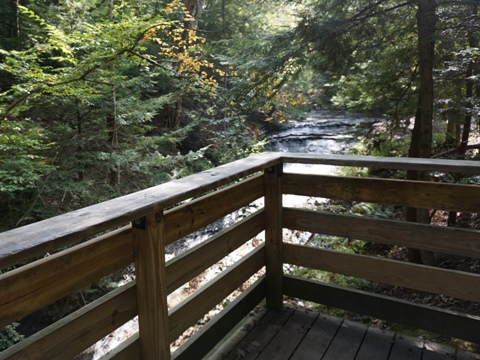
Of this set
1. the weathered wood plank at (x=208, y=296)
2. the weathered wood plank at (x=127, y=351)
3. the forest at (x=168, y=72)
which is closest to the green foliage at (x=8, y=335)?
the forest at (x=168, y=72)

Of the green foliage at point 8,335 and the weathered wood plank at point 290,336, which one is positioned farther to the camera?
the green foliage at point 8,335

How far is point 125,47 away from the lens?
5.84m

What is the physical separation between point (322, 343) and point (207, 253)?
3.50 ft

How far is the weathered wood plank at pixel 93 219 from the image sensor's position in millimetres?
1091

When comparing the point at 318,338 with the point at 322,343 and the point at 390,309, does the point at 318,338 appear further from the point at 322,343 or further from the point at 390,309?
the point at 390,309

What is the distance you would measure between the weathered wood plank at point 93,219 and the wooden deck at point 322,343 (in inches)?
46.2

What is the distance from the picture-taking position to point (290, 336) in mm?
2637

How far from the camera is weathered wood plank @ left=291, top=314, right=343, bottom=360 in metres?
2.43

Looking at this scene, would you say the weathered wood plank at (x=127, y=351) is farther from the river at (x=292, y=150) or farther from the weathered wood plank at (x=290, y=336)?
the river at (x=292, y=150)

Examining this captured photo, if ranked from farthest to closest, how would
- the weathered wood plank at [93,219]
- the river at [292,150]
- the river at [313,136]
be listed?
the river at [313,136], the river at [292,150], the weathered wood plank at [93,219]

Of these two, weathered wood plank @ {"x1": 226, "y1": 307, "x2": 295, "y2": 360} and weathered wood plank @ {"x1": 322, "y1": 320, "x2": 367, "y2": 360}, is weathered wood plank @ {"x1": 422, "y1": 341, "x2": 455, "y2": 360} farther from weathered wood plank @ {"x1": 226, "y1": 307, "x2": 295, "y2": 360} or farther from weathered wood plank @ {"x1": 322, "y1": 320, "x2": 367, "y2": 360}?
weathered wood plank @ {"x1": 226, "y1": 307, "x2": 295, "y2": 360}

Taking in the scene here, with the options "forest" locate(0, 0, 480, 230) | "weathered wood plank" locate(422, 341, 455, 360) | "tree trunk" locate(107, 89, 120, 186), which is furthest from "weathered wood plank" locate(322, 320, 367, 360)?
"tree trunk" locate(107, 89, 120, 186)

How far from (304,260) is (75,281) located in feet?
6.20

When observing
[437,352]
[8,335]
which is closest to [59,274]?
[437,352]
